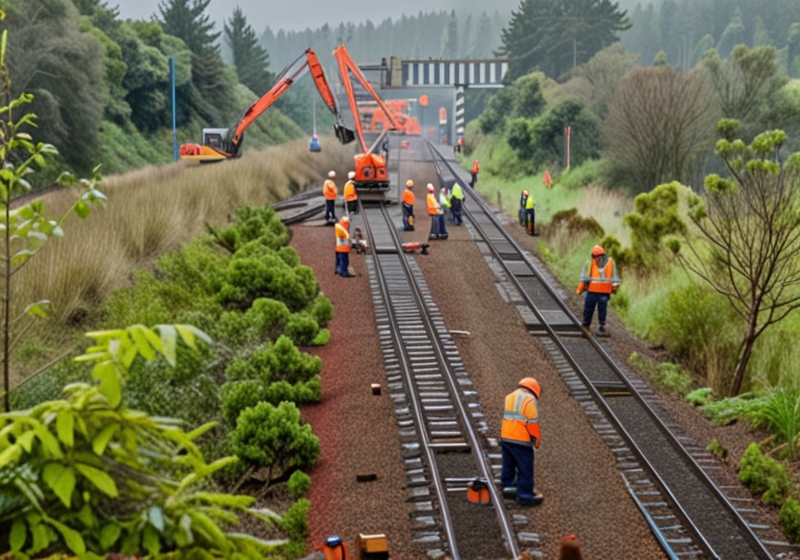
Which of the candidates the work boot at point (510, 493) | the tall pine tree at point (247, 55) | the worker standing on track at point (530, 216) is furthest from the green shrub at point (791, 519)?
the tall pine tree at point (247, 55)

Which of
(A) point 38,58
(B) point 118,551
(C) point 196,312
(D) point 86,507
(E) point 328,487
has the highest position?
(A) point 38,58

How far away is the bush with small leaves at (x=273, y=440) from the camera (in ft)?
38.2

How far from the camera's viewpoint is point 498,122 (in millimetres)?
64188

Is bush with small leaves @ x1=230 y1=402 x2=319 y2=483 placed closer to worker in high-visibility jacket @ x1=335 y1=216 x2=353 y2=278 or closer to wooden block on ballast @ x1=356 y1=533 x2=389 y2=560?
wooden block on ballast @ x1=356 y1=533 x2=389 y2=560

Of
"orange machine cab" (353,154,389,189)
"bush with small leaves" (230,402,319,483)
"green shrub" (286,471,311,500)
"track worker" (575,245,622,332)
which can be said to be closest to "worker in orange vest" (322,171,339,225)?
"orange machine cab" (353,154,389,189)

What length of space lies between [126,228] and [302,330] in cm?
568

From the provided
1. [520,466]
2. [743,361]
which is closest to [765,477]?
[520,466]

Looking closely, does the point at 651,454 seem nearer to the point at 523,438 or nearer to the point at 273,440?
the point at 523,438

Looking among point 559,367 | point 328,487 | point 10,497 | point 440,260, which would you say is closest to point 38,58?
point 440,260

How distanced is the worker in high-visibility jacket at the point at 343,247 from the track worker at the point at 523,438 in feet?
34.9

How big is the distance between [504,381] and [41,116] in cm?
3050

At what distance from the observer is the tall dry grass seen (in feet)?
51.4

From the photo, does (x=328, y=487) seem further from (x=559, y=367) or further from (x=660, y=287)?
(x=660, y=287)

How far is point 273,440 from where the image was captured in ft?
38.7
